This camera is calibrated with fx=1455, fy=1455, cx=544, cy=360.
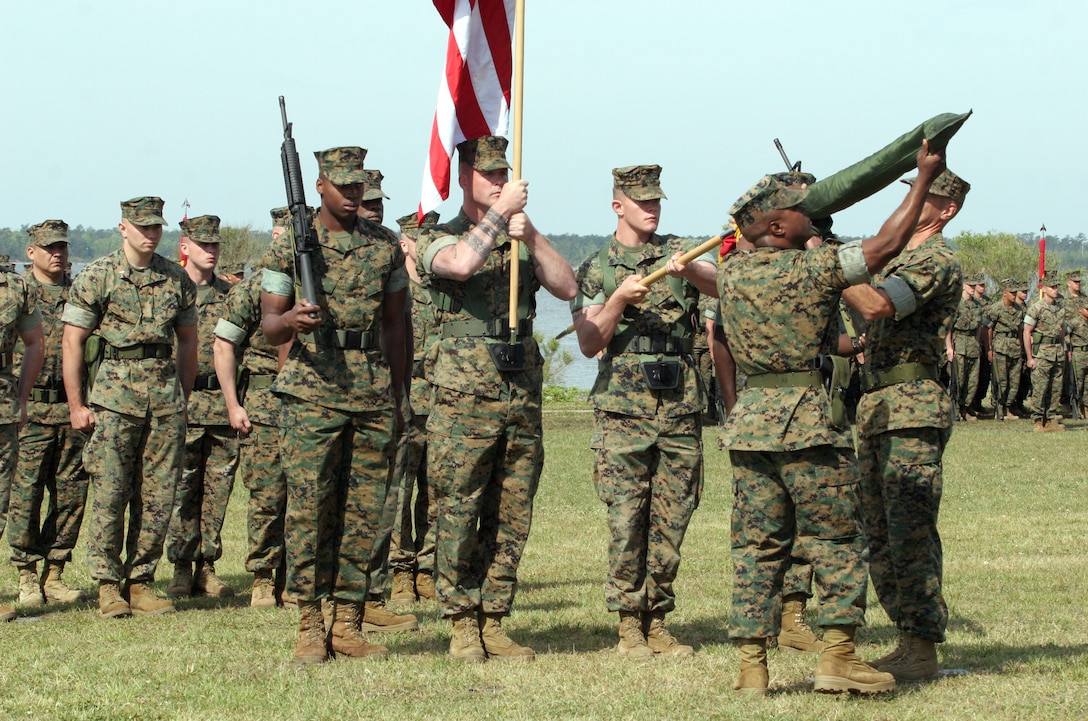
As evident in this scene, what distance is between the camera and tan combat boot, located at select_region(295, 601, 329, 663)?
7.38m

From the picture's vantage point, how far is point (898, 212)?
238 inches

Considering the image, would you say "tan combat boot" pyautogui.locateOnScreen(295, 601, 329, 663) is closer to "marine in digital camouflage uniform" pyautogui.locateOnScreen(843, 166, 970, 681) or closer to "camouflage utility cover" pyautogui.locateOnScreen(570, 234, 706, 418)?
"camouflage utility cover" pyautogui.locateOnScreen(570, 234, 706, 418)

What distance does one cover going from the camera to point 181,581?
10.1 m

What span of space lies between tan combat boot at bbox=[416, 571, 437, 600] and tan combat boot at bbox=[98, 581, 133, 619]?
74.5 inches

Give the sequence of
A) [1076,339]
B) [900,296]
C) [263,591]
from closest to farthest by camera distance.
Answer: [900,296], [263,591], [1076,339]

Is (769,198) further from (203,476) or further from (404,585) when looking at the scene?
(203,476)

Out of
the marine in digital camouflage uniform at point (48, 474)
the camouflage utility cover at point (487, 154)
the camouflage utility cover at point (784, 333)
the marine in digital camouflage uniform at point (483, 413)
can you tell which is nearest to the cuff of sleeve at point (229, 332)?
the marine in digital camouflage uniform at point (48, 474)

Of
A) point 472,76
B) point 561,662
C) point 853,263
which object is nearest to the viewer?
point 853,263

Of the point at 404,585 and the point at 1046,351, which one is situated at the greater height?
the point at 1046,351

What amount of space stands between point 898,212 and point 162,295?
203 inches

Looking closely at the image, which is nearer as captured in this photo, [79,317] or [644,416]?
[644,416]

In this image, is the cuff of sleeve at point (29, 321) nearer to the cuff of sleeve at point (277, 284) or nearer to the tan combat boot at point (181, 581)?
the tan combat boot at point (181, 581)

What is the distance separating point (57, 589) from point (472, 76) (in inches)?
183

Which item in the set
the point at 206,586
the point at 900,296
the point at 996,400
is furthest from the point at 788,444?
the point at 996,400
